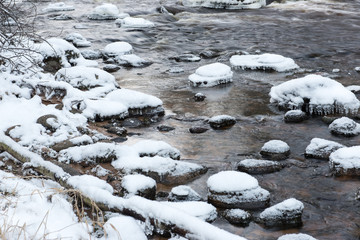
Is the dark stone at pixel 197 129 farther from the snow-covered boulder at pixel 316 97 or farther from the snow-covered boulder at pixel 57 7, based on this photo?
the snow-covered boulder at pixel 57 7

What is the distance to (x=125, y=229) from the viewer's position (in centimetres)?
288

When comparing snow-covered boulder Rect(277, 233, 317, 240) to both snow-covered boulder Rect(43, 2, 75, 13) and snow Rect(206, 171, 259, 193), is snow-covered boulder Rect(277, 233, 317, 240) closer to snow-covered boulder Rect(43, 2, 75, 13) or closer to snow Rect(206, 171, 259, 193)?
snow Rect(206, 171, 259, 193)

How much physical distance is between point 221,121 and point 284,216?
2.73 m

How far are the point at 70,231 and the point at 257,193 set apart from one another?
79.2 inches

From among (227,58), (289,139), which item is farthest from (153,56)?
(289,139)

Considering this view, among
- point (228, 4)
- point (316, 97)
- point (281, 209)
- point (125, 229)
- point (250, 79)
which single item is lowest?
point (250, 79)

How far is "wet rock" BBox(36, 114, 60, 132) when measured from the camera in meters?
5.70

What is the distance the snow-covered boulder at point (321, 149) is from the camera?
17.4 ft

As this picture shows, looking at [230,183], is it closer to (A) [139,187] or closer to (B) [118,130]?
(A) [139,187]

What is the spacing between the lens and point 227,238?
241 centimetres

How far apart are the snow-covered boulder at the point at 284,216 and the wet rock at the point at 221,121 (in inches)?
104

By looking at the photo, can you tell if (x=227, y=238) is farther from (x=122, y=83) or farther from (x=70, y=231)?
(x=122, y=83)

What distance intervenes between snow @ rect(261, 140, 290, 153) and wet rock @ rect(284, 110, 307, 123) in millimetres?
1192

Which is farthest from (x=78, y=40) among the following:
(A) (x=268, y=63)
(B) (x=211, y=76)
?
(A) (x=268, y=63)
